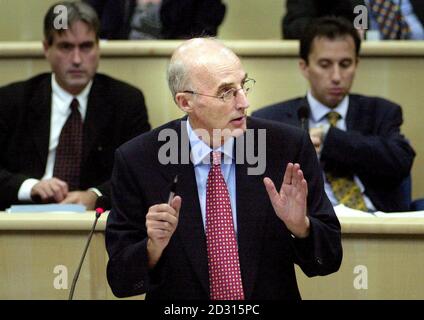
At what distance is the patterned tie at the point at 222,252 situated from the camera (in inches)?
61.5

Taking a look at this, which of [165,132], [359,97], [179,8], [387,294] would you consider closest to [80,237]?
A: [165,132]

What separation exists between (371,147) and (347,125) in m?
0.12

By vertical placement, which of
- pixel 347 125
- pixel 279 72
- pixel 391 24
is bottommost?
pixel 347 125

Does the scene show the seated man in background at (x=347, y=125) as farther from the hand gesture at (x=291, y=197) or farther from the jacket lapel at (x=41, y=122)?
the hand gesture at (x=291, y=197)

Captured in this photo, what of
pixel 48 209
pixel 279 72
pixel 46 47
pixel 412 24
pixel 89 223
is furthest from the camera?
pixel 412 24

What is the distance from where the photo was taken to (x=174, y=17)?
297 centimetres

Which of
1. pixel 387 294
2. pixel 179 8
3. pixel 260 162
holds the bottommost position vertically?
pixel 387 294

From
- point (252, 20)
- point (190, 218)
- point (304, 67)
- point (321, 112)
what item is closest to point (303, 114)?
point (321, 112)

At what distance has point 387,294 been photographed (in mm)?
1964

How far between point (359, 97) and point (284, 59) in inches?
13.3

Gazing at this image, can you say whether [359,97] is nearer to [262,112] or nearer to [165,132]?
[262,112]

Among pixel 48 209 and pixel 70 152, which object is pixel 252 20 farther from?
pixel 48 209

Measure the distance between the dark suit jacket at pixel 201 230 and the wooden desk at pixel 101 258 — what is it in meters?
0.40
